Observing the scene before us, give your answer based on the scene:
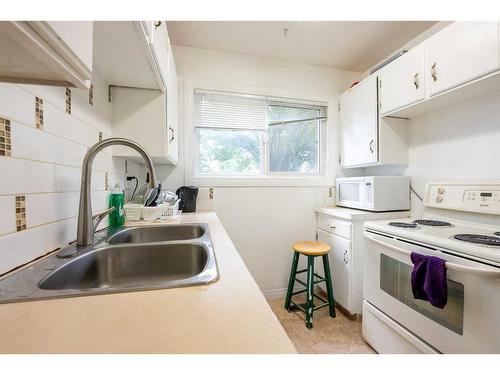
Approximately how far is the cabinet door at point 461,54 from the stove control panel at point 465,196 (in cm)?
64

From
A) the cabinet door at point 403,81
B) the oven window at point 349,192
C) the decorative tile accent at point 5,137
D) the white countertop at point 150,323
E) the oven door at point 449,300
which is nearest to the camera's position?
the white countertop at point 150,323

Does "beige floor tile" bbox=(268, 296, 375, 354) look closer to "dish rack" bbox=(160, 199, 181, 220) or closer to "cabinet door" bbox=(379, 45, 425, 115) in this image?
"dish rack" bbox=(160, 199, 181, 220)

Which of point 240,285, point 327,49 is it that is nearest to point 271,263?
point 240,285

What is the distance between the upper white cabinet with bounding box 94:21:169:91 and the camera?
82 cm

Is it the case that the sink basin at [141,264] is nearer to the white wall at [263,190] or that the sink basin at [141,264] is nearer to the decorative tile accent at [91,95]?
the decorative tile accent at [91,95]

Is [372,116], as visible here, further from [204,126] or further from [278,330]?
[278,330]

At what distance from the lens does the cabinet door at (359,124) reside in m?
1.94

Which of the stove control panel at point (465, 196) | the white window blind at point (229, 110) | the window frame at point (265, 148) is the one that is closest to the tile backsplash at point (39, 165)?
the window frame at point (265, 148)

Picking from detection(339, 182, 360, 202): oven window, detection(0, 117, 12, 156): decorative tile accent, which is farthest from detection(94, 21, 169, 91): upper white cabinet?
detection(339, 182, 360, 202): oven window

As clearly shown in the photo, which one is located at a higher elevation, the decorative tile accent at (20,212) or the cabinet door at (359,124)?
the cabinet door at (359,124)

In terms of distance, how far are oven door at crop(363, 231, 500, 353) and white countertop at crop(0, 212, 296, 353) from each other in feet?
3.40
